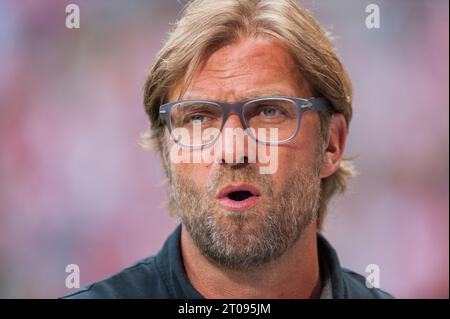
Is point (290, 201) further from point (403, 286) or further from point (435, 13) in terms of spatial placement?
point (435, 13)

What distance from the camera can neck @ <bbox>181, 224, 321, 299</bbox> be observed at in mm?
2266

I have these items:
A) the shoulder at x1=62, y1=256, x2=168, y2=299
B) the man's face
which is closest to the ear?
the man's face

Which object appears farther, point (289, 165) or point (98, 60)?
point (98, 60)

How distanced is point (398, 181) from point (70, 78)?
1513 millimetres

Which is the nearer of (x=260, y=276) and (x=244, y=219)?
(x=244, y=219)

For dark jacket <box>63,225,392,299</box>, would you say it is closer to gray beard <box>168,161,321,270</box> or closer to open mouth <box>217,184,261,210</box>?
gray beard <box>168,161,321,270</box>

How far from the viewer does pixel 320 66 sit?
94.1 inches

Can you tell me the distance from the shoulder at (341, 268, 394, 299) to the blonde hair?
0.52 meters

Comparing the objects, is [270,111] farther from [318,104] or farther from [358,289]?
[358,289]

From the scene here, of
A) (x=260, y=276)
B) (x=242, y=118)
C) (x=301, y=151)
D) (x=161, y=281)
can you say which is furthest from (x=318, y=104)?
(x=161, y=281)

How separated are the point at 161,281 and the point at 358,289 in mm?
678

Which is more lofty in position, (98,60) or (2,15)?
(2,15)

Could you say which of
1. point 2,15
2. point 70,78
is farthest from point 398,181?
point 2,15

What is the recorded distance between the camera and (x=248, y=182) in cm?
213
